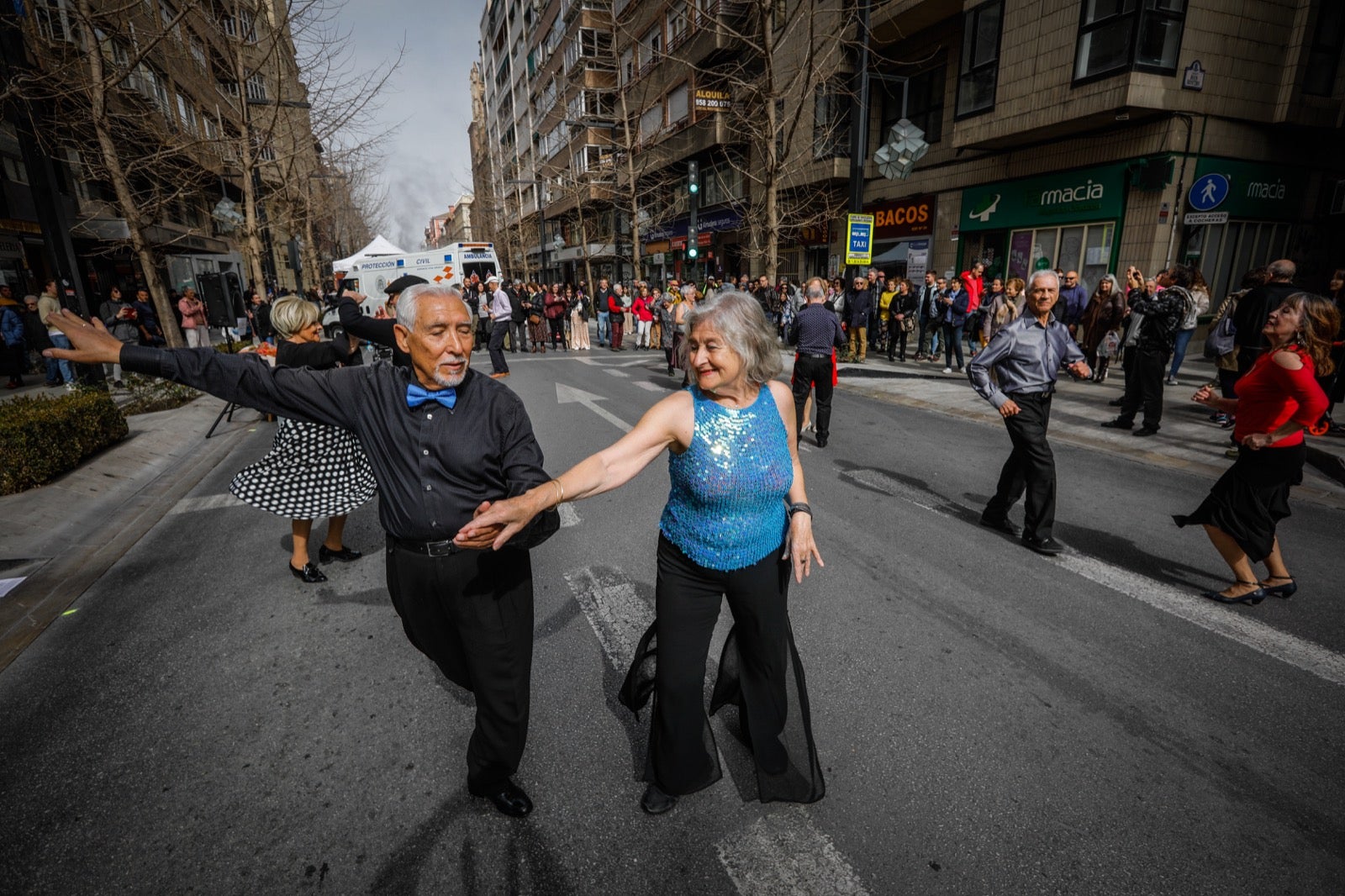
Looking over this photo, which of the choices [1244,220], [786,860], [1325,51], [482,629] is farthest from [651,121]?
[786,860]

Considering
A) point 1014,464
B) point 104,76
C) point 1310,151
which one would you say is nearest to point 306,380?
point 1014,464

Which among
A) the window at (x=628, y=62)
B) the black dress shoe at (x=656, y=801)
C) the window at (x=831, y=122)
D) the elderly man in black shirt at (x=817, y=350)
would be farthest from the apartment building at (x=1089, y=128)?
the window at (x=628, y=62)

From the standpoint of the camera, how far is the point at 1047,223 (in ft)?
49.0

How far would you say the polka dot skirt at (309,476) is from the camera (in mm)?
3842

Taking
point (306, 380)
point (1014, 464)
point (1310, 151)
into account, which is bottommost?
point (1014, 464)

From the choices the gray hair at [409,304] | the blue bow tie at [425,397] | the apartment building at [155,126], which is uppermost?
the apartment building at [155,126]

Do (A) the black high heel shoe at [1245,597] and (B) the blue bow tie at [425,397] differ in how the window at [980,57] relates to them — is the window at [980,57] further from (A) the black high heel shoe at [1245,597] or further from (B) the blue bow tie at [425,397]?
(B) the blue bow tie at [425,397]

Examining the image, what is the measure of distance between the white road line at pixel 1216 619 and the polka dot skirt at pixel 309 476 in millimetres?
4772

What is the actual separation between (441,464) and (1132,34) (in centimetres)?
1591

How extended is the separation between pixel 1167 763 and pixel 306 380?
365cm

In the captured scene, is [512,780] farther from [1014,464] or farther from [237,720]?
[1014,464]

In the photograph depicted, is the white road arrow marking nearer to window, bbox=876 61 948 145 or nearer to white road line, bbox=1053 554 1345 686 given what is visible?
white road line, bbox=1053 554 1345 686

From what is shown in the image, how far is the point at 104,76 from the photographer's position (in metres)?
9.77

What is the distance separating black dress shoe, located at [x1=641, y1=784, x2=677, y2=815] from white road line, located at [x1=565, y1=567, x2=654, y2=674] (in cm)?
87
